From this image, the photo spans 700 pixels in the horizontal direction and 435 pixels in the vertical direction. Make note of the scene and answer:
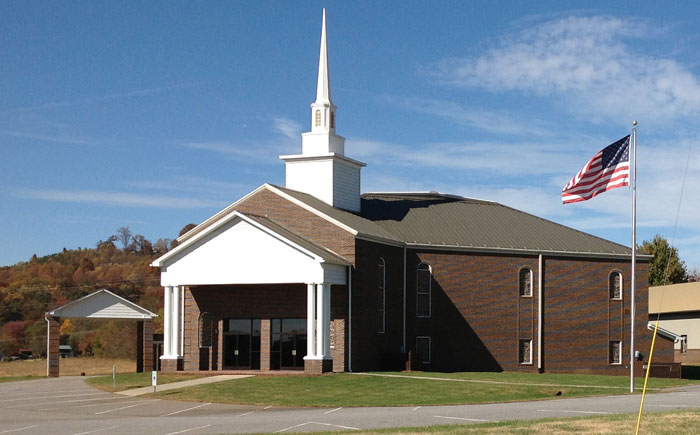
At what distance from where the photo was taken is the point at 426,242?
171 ft

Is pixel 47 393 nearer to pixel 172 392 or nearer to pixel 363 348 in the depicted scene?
pixel 172 392

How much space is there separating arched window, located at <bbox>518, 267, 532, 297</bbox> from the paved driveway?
18425 mm

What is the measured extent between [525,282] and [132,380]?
22796 mm

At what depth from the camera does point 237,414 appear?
30.1 metres

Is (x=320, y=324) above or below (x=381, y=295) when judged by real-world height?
below

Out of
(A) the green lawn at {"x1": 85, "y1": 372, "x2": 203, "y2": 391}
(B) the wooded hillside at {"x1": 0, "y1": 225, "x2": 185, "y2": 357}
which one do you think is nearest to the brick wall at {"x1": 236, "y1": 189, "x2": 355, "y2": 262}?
(A) the green lawn at {"x1": 85, "y1": 372, "x2": 203, "y2": 391}

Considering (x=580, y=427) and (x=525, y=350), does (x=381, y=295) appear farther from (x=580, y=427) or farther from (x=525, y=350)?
(x=580, y=427)

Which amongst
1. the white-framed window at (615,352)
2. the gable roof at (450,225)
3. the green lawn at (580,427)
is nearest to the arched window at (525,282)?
the gable roof at (450,225)

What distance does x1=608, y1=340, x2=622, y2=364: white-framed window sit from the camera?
5688 centimetres

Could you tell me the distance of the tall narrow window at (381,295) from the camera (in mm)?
48625

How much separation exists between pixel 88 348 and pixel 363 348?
67.2 metres

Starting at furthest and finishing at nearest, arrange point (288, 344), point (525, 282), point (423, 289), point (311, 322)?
point (525, 282) → point (423, 289) → point (288, 344) → point (311, 322)

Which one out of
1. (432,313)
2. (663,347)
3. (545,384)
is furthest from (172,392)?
(663,347)

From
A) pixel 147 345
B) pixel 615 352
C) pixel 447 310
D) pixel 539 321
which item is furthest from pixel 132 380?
pixel 615 352
